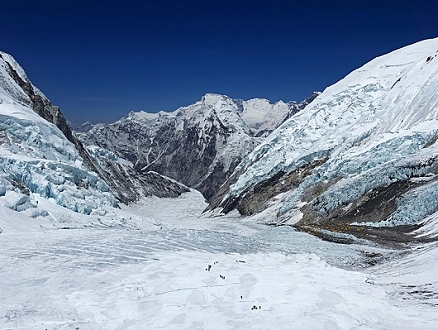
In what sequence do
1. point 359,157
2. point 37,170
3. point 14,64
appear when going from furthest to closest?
point 14,64 < point 359,157 < point 37,170

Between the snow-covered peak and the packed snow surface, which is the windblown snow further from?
the snow-covered peak

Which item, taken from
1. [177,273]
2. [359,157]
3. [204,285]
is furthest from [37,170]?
[359,157]

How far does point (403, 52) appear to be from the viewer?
9338 centimetres

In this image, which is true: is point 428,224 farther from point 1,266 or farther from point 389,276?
point 1,266

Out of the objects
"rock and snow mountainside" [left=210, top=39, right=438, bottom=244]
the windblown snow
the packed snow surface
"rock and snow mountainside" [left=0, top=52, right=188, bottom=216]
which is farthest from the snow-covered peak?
the packed snow surface

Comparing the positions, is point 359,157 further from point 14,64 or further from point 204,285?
point 14,64

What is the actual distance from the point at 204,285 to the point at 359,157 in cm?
4986

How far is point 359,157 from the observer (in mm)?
58250

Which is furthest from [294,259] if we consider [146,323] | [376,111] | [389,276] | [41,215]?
[376,111]

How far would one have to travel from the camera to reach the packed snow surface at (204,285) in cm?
1018

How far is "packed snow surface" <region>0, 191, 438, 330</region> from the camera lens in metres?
10.2

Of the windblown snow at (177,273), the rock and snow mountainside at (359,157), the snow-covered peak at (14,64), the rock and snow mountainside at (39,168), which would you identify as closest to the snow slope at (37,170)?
the rock and snow mountainside at (39,168)

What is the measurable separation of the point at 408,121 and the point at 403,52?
39552mm

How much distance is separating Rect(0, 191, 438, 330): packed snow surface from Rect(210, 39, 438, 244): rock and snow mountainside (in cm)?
1352
